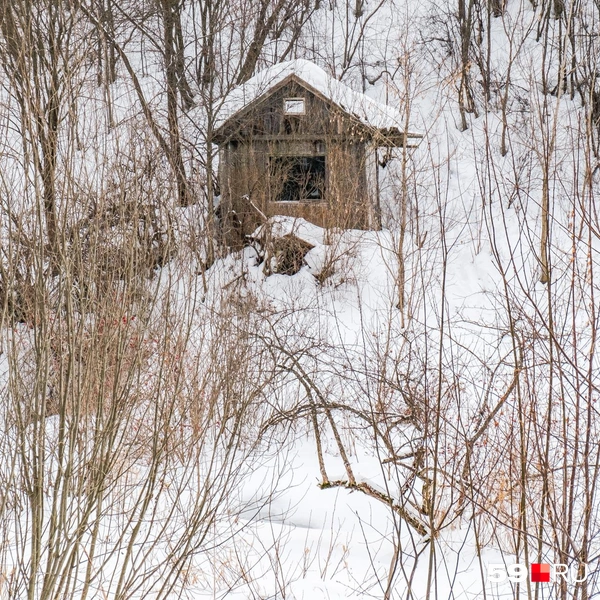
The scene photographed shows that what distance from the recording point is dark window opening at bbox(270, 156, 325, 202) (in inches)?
546

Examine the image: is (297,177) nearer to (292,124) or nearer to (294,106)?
(292,124)

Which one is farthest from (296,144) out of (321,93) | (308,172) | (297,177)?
(321,93)

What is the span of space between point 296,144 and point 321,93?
1172mm

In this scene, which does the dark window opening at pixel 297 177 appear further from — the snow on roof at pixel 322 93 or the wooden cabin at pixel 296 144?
the snow on roof at pixel 322 93

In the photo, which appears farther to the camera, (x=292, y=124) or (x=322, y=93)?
(x=292, y=124)

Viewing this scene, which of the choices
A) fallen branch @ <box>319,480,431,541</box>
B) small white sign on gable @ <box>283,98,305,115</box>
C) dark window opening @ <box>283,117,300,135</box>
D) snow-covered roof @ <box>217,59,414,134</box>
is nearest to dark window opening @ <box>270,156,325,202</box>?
dark window opening @ <box>283,117,300,135</box>

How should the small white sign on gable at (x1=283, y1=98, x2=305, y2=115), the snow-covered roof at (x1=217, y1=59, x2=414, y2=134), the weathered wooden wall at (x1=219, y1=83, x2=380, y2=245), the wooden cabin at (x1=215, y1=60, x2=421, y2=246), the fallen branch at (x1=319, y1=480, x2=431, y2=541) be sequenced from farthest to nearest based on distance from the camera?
the small white sign on gable at (x1=283, y1=98, x2=305, y2=115) < the snow-covered roof at (x1=217, y1=59, x2=414, y2=134) < the wooden cabin at (x1=215, y1=60, x2=421, y2=246) < the weathered wooden wall at (x1=219, y1=83, x2=380, y2=245) < the fallen branch at (x1=319, y1=480, x2=431, y2=541)

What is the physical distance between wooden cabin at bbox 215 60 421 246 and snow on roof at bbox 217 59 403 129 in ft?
0.06

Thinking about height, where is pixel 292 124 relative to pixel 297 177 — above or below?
above

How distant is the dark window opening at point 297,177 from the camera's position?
1387cm

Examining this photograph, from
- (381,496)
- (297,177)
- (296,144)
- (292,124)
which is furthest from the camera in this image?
(297,177)

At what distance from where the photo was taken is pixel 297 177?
14.9 m

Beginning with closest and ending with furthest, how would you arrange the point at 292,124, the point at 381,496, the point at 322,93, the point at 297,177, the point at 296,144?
the point at 381,496
the point at 322,93
the point at 292,124
the point at 296,144
the point at 297,177

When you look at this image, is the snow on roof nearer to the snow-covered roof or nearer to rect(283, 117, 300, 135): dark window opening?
the snow-covered roof
